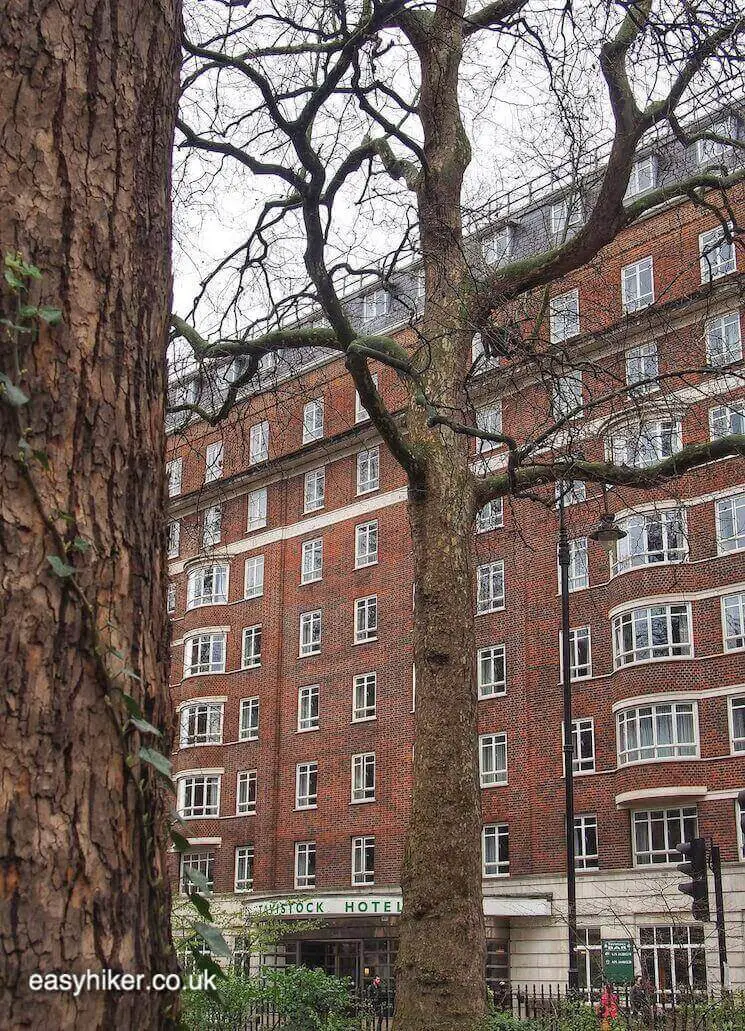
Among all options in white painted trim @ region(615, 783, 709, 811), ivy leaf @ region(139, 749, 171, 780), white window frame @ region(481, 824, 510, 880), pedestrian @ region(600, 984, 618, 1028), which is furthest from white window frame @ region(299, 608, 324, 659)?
ivy leaf @ region(139, 749, 171, 780)

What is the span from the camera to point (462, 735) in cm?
1108

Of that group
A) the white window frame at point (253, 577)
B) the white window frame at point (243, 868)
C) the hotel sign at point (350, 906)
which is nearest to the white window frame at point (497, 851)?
the hotel sign at point (350, 906)

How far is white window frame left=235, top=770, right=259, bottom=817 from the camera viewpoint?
148 feet

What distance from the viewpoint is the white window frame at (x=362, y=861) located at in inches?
1581

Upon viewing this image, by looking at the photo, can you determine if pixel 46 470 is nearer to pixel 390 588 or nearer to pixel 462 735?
pixel 462 735

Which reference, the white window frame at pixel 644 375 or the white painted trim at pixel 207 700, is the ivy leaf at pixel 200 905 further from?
the white painted trim at pixel 207 700

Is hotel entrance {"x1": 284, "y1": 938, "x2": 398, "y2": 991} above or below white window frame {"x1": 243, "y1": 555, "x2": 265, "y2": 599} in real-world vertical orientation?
below

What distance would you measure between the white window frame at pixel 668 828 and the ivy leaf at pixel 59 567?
31.5 metres

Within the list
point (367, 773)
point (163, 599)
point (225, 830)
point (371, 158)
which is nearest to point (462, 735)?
point (371, 158)

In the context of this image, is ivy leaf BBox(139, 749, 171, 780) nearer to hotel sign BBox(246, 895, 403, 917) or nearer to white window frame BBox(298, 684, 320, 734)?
hotel sign BBox(246, 895, 403, 917)

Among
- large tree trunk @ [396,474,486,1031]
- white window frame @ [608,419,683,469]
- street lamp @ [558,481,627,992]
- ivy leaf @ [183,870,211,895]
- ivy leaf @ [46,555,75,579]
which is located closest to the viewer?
ivy leaf @ [46,555,75,579]

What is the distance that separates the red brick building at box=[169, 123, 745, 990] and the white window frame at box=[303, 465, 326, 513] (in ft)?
0.35

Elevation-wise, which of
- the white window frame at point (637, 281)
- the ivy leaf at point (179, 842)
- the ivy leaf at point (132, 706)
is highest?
the white window frame at point (637, 281)

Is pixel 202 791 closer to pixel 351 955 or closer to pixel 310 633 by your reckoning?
pixel 310 633
